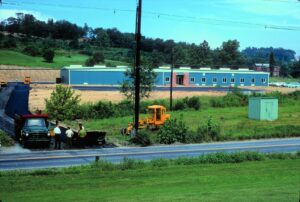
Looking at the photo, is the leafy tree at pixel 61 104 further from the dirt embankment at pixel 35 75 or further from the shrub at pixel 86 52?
the shrub at pixel 86 52

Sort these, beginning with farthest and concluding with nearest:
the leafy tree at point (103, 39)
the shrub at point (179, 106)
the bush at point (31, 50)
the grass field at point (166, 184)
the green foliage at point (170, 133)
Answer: the leafy tree at point (103, 39), the bush at point (31, 50), the shrub at point (179, 106), the green foliage at point (170, 133), the grass field at point (166, 184)

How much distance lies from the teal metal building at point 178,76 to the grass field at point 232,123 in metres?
39.1

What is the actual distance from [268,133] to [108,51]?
114529 mm

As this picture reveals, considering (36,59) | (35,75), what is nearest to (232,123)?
(35,75)

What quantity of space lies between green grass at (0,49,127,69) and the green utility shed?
6629cm

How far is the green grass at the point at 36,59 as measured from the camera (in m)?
112

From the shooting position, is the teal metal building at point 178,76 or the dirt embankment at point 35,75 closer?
the teal metal building at point 178,76

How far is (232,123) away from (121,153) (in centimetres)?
2147

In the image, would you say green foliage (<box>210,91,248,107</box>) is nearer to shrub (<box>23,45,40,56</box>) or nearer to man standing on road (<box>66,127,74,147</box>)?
man standing on road (<box>66,127,74,147</box>)

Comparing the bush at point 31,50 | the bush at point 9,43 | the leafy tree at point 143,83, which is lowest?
the leafy tree at point 143,83

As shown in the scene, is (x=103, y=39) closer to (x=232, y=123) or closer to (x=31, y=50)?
(x=31, y=50)

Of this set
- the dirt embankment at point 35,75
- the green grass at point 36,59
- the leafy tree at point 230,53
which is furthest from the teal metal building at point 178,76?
the leafy tree at point 230,53

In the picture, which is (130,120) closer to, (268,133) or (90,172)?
(268,133)

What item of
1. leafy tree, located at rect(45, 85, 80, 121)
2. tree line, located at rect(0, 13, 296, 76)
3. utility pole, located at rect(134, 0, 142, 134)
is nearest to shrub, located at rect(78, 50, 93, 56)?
tree line, located at rect(0, 13, 296, 76)
